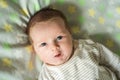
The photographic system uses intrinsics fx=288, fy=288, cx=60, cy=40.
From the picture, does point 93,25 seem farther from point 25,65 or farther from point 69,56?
point 25,65

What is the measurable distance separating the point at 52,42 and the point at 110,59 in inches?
11.8

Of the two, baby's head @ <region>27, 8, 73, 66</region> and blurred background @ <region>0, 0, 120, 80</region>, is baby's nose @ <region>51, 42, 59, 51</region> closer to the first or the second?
baby's head @ <region>27, 8, 73, 66</region>

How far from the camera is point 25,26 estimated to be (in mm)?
1297

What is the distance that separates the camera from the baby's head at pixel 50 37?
46.6 inches

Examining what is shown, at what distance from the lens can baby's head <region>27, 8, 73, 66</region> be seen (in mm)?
1185

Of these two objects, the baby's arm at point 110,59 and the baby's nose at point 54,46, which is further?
the baby's arm at point 110,59

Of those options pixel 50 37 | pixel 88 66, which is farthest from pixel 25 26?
pixel 88 66

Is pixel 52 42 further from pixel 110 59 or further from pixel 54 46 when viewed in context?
pixel 110 59

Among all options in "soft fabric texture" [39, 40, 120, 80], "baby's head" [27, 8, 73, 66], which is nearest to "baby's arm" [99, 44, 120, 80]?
"soft fabric texture" [39, 40, 120, 80]

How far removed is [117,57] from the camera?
1307 millimetres

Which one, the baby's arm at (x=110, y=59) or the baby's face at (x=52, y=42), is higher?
the baby's face at (x=52, y=42)

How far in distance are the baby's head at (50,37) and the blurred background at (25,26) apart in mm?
58

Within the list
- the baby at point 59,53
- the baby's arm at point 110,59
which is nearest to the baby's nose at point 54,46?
the baby at point 59,53

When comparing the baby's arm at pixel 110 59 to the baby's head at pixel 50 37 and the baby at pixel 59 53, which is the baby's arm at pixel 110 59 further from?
the baby's head at pixel 50 37
